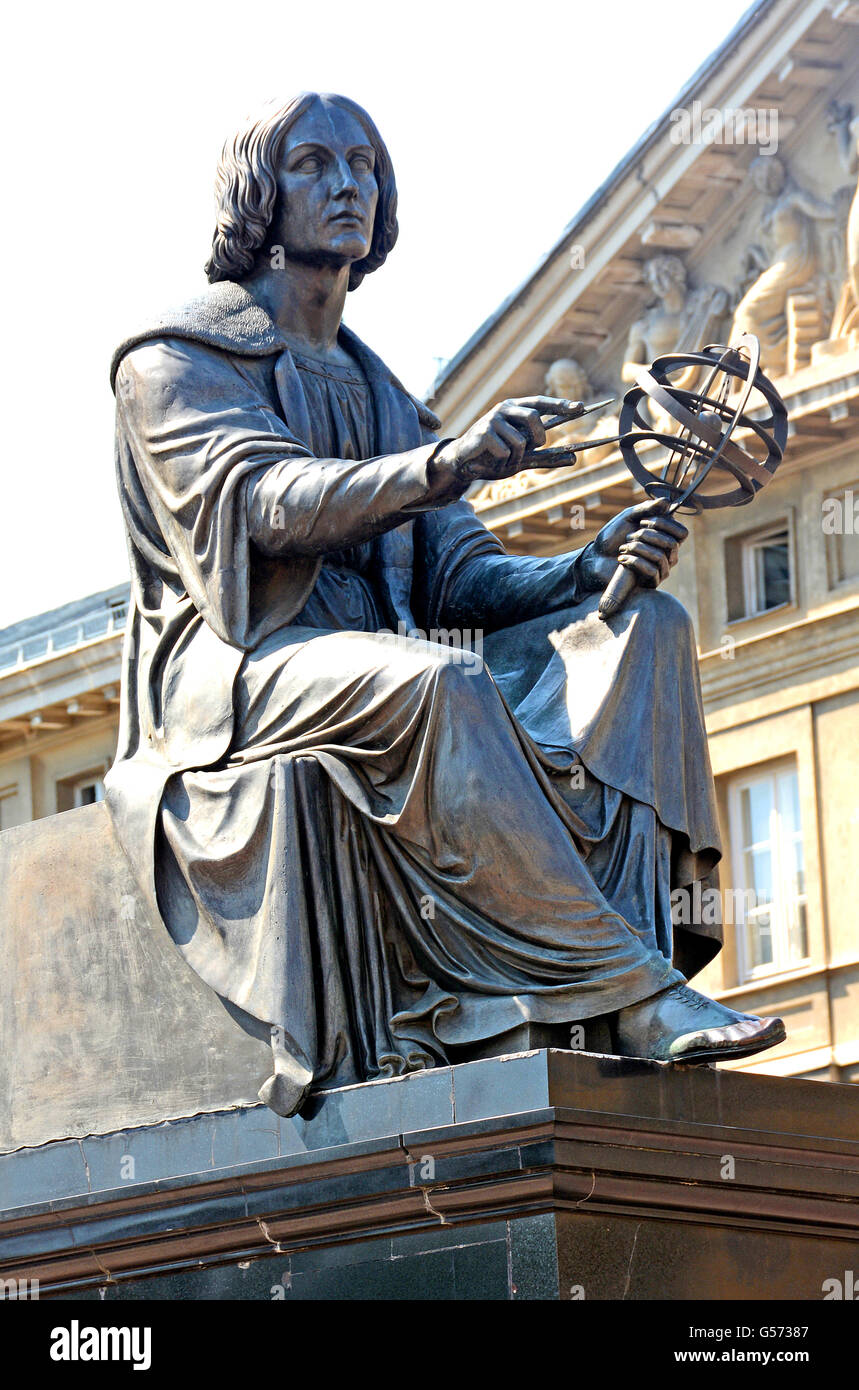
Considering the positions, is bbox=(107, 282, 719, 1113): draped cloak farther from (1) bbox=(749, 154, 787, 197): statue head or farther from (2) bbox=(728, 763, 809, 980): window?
(1) bbox=(749, 154, 787, 197): statue head

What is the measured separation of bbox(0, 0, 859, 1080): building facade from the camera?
105ft

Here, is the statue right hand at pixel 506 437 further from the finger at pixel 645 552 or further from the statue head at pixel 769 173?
the statue head at pixel 769 173

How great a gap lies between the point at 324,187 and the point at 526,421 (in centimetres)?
123

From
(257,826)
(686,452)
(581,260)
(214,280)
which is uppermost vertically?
(581,260)

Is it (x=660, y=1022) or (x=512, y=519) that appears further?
(x=512, y=519)

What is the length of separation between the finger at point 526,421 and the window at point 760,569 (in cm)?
2485

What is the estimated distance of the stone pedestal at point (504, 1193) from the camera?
8.02m

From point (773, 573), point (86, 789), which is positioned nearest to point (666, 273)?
point (773, 573)

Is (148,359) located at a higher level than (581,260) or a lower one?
lower

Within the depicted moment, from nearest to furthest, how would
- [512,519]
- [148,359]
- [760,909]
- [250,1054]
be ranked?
[250,1054] → [148,359] → [760,909] → [512,519]

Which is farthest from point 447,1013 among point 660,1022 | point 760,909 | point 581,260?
point 581,260

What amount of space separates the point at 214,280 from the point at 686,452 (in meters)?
1.55

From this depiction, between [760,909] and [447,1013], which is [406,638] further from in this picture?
[760,909]

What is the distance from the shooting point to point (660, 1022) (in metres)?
8.34
